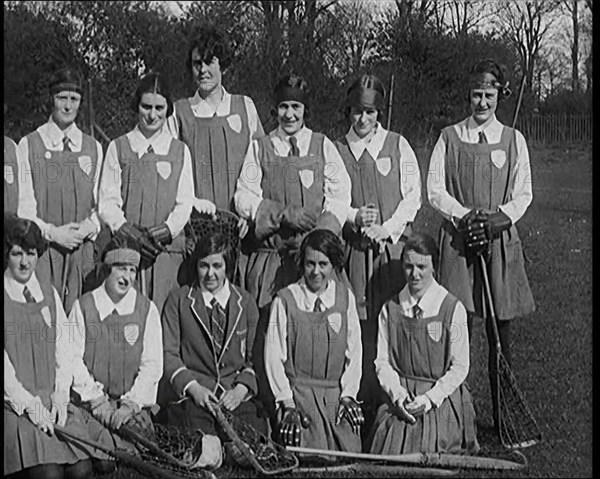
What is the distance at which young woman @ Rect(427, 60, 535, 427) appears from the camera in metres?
5.66

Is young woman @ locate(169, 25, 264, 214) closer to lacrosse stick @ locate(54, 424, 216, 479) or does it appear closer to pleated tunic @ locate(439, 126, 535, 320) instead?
pleated tunic @ locate(439, 126, 535, 320)

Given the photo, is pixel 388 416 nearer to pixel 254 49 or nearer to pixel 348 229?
pixel 348 229

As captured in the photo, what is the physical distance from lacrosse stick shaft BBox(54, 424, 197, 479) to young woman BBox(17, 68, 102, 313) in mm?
688

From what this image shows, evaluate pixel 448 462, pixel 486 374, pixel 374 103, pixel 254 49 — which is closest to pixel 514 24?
pixel 374 103

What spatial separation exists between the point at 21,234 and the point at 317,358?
56.8 inches

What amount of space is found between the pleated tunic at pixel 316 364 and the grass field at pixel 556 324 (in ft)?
2.04

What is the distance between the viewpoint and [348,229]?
18.5 ft

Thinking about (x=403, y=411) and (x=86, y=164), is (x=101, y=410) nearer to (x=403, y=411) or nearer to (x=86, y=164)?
(x=86, y=164)

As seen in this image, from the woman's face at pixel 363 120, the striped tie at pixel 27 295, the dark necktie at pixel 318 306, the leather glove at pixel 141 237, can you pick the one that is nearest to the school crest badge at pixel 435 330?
the dark necktie at pixel 318 306

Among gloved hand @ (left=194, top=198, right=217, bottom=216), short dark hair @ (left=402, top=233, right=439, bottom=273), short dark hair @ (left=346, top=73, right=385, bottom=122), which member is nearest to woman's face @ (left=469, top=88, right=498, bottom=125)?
short dark hair @ (left=346, top=73, right=385, bottom=122)

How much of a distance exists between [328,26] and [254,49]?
36 cm

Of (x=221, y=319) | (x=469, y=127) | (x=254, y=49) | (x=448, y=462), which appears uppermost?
(x=254, y=49)

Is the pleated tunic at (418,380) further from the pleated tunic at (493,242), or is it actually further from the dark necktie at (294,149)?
the dark necktie at (294,149)

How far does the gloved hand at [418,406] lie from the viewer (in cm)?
559
